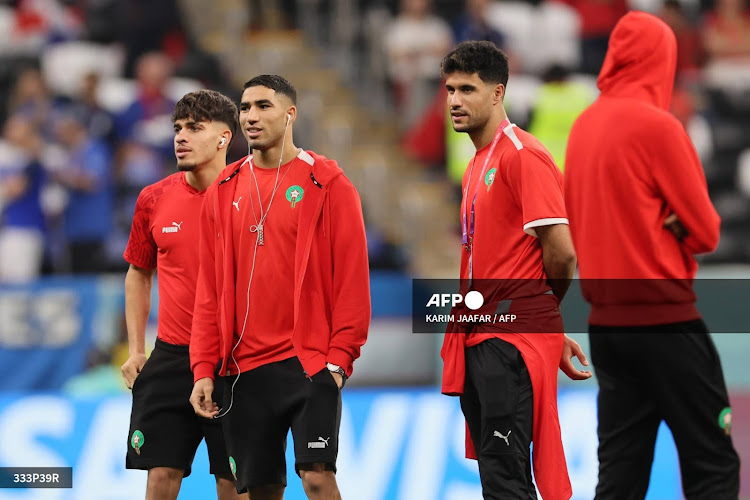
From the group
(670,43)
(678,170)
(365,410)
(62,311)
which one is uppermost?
(670,43)

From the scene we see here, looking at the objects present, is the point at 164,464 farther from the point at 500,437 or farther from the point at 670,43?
the point at 670,43

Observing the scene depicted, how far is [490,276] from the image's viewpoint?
4.92 meters

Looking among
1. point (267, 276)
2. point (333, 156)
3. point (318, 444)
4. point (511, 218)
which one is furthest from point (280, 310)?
point (333, 156)

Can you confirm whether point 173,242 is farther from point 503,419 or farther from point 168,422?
point 503,419

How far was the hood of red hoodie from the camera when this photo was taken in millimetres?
4539

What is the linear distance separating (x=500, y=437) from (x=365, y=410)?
118 inches

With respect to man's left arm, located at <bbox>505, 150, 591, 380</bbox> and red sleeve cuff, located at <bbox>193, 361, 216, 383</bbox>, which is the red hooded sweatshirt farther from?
red sleeve cuff, located at <bbox>193, 361, 216, 383</bbox>

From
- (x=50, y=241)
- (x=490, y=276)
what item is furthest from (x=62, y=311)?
(x=490, y=276)

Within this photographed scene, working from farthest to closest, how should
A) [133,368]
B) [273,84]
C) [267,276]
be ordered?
[133,368] < [273,84] < [267,276]

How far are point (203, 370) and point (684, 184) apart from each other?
217cm

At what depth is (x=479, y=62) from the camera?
197 inches

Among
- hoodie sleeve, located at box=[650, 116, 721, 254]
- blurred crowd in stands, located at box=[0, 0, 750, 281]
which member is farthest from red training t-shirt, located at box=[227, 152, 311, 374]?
blurred crowd in stands, located at box=[0, 0, 750, 281]

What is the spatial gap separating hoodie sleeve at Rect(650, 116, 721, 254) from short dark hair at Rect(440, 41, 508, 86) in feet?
3.03

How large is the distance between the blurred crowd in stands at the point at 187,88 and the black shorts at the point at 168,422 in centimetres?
501
